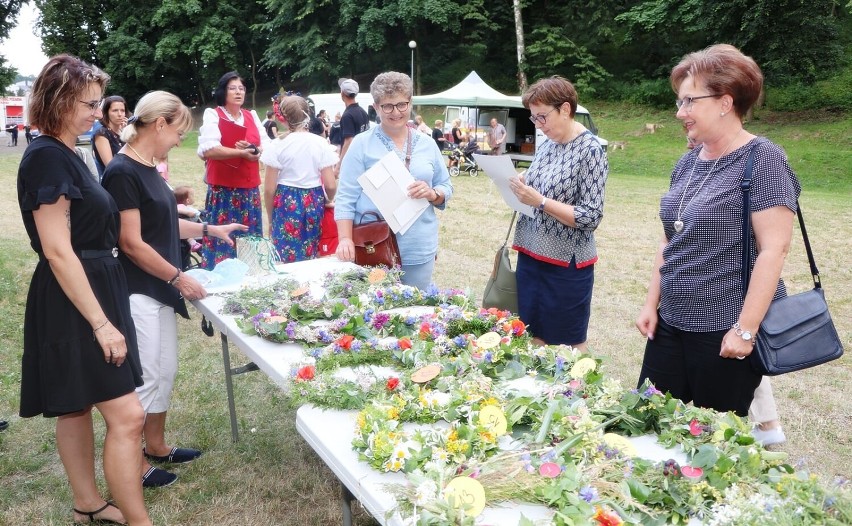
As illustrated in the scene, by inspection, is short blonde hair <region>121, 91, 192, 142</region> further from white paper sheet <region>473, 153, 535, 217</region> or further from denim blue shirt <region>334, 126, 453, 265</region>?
white paper sheet <region>473, 153, 535, 217</region>

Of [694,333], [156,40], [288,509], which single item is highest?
[156,40]

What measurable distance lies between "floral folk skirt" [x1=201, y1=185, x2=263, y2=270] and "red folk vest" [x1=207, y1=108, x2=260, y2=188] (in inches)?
2.0

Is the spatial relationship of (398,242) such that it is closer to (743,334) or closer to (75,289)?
(75,289)

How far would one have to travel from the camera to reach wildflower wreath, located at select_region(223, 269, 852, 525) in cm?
126

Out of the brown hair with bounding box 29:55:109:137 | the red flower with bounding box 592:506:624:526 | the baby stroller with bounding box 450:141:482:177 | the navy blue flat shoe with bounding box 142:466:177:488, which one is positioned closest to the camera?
the red flower with bounding box 592:506:624:526

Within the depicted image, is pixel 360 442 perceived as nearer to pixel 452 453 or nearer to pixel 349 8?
pixel 452 453

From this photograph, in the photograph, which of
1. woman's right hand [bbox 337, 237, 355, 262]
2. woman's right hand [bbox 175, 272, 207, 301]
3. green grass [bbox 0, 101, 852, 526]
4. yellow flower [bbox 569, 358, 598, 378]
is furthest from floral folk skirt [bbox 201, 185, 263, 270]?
yellow flower [bbox 569, 358, 598, 378]

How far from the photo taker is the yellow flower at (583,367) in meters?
1.79

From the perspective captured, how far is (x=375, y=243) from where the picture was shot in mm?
3062

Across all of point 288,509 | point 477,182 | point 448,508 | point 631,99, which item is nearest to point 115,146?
point 288,509

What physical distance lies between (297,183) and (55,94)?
88.0 inches

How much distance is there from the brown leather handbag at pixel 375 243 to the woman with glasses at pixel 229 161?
64.3 inches

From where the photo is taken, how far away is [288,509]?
2746mm

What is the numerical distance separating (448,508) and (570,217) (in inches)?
65.3
